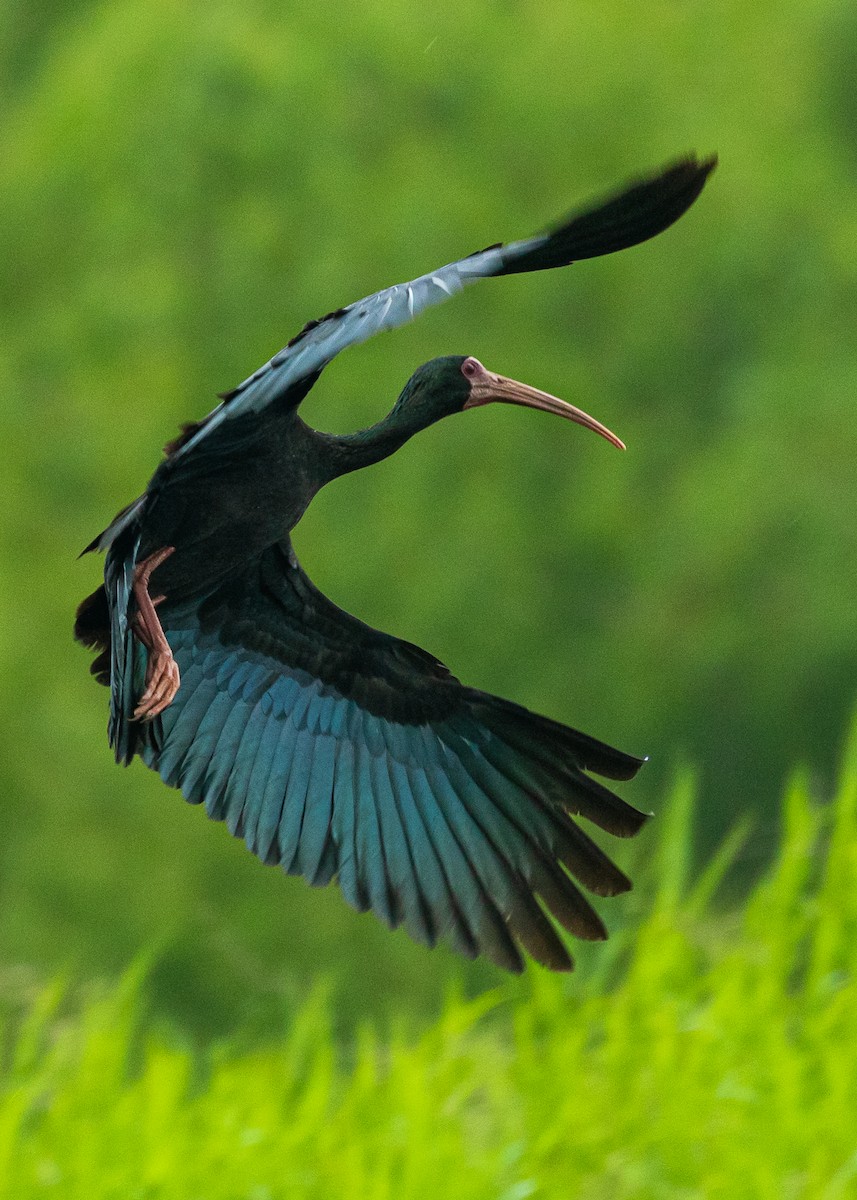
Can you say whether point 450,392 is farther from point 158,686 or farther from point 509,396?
point 158,686

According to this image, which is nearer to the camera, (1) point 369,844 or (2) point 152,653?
(2) point 152,653

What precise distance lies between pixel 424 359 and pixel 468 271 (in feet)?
40.0

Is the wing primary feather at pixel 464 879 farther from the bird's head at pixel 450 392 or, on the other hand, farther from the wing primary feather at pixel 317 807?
the bird's head at pixel 450 392

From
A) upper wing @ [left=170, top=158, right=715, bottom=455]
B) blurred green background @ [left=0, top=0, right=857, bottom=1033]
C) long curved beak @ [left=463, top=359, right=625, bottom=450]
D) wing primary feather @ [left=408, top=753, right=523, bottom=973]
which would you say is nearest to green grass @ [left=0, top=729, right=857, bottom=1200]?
wing primary feather @ [left=408, top=753, right=523, bottom=973]

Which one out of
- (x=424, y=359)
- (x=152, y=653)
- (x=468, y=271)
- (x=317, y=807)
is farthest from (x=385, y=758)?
(x=424, y=359)

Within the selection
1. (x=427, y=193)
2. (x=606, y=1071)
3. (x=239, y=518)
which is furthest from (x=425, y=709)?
(x=427, y=193)

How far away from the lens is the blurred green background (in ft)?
46.9

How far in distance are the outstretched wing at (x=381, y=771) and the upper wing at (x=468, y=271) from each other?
4.45ft

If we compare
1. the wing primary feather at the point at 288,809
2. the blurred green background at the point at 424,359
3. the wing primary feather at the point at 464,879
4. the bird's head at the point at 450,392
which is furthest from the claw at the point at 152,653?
the blurred green background at the point at 424,359

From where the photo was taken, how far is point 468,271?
2.65m

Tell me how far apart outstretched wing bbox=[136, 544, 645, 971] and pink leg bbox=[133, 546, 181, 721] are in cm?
84

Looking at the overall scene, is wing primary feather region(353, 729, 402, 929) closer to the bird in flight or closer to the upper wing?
the bird in flight

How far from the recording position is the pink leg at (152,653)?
10.5ft

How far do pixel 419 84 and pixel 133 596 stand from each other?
1425 cm
